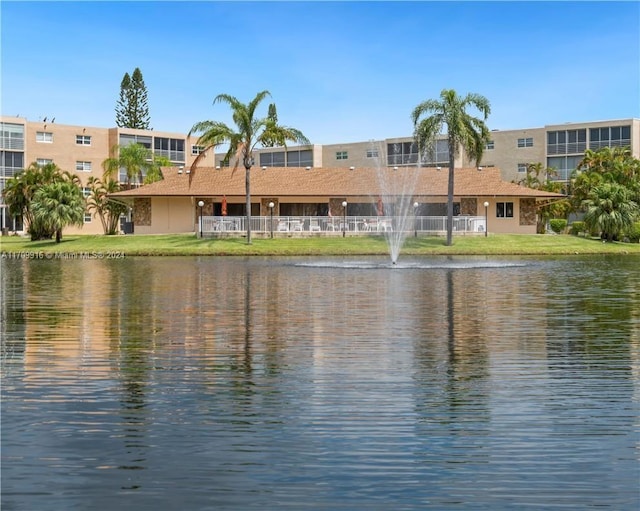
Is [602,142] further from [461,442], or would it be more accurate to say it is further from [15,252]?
[461,442]

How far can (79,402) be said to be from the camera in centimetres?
903

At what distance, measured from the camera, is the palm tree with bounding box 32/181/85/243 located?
181 ft

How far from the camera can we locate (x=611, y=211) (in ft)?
186

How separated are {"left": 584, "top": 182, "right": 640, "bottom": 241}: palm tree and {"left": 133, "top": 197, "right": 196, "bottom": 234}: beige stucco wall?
26839 mm

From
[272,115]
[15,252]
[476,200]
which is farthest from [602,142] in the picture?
[15,252]

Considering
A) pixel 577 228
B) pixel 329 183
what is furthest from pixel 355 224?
pixel 577 228

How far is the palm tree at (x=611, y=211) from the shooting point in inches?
2222

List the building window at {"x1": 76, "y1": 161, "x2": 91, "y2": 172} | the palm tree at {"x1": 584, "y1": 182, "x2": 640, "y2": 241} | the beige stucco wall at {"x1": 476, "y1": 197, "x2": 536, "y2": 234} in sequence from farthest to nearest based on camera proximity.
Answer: the building window at {"x1": 76, "y1": 161, "x2": 91, "y2": 172}, the beige stucco wall at {"x1": 476, "y1": 197, "x2": 536, "y2": 234}, the palm tree at {"x1": 584, "y1": 182, "x2": 640, "y2": 241}

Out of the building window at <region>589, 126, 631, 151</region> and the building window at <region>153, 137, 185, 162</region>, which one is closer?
the building window at <region>589, 126, 631, 151</region>

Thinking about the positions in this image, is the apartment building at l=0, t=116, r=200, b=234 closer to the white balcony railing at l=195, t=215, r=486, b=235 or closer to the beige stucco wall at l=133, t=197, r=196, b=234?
the beige stucco wall at l=133, t=197, r=196, b=234

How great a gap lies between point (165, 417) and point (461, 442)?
2.78 metres

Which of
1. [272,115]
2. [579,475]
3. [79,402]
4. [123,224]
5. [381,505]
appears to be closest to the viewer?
[381,505]
